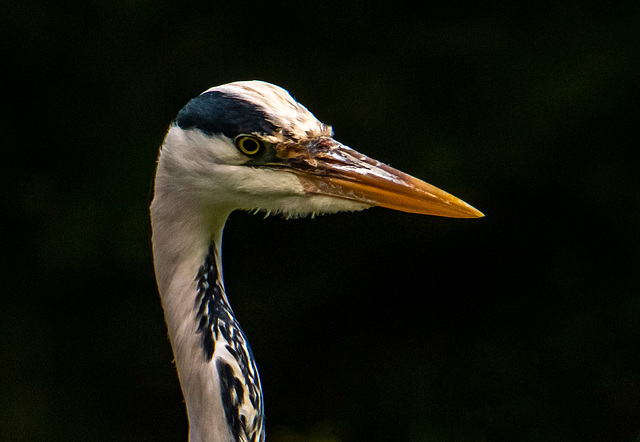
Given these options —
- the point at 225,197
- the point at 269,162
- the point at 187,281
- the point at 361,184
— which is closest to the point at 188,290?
the point at 187,281

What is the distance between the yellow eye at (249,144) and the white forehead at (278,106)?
0.18ft

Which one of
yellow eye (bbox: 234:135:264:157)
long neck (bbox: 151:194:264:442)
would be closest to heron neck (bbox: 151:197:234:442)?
long neck (bbox: 151:194:264:442)

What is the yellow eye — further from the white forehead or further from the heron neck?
the heron neck

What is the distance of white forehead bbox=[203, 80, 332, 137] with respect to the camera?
1.44 meters

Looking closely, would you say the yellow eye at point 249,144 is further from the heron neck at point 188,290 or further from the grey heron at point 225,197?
the heron neck at point 188,290

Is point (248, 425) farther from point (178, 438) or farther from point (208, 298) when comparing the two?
point (178, 438)

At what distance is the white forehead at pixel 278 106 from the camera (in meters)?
1.44

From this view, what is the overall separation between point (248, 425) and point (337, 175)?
1.91 feet

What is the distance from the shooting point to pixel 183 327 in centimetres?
151

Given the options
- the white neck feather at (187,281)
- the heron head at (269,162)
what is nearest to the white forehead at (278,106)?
the heron head at (269,162)

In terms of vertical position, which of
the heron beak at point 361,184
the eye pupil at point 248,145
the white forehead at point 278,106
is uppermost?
the white forehead at point 278,106

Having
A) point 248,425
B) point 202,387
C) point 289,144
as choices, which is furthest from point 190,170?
point 248,425

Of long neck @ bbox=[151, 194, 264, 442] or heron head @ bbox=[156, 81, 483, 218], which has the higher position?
heron head @ bbox=[156, 81, 483, 218]

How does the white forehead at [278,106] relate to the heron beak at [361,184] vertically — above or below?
above
